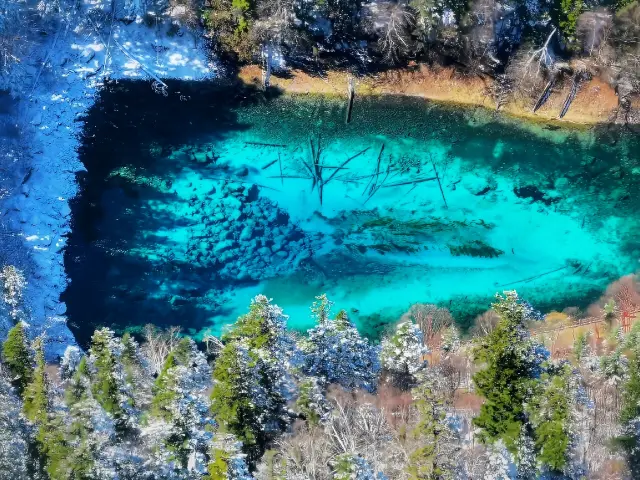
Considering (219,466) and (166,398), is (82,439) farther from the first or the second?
(219,466)

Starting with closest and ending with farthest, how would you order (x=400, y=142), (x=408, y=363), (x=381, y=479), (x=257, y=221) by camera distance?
(x=381, y=479), (x=408, y=363), (x=257, y=221), (x=400, y=142)

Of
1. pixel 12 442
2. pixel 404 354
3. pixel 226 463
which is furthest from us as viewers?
pixel 404 354

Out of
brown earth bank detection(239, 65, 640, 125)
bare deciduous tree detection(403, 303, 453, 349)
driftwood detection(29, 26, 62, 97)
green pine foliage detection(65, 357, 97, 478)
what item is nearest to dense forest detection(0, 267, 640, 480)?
green pine foliage detection(65, 357, 97, 478)

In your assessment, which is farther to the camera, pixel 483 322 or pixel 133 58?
pixel 133 58

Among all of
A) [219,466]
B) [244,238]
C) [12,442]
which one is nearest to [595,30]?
[244,238]

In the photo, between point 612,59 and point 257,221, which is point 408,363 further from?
point 612,59

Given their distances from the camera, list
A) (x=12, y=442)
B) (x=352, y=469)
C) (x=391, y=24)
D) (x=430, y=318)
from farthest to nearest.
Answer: (x=391, y=24) < (x=430, y=318) < (x=12, y=442) < (x=352, y=469)

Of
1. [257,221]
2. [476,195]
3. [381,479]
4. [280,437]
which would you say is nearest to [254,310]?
[280,437]
